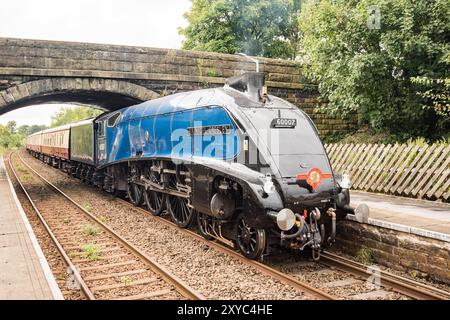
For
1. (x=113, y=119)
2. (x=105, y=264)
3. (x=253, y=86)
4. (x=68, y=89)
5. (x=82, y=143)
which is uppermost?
(x=68, y=89)

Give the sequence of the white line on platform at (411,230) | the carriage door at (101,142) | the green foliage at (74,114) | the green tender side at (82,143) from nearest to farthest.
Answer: the white line on platform at (411,230)
the carriage door at (101,142)
the green tender side at (82,143)
the green foliage at (74,114)

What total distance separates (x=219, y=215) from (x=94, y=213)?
5820 mm

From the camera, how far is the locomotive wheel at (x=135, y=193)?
1183cm

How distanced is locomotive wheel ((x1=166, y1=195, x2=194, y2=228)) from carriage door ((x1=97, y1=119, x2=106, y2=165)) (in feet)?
17.3

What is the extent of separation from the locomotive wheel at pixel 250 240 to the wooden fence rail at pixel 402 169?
4.91 m

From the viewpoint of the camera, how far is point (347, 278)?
19.8 feet

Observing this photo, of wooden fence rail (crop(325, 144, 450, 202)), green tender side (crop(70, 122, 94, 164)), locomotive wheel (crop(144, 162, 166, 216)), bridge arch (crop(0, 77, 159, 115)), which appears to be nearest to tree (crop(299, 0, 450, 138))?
wooden fence rail (crop(325, 144, 450, 202))

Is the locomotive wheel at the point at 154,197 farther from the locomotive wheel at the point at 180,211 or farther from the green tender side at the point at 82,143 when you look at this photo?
the green tender side at the point at 82,143

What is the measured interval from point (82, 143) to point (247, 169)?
41.3 feet

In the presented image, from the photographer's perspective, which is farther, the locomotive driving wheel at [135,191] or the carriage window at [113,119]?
the carriage window at [113,119]

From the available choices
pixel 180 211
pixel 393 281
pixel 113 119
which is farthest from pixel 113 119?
pixel 393 281

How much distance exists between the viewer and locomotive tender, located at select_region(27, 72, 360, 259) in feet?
20.4

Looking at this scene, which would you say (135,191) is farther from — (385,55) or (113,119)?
(385,55)

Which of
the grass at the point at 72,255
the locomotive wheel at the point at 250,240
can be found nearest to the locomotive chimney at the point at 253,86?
the locomotive wheel at the point at 250,240
